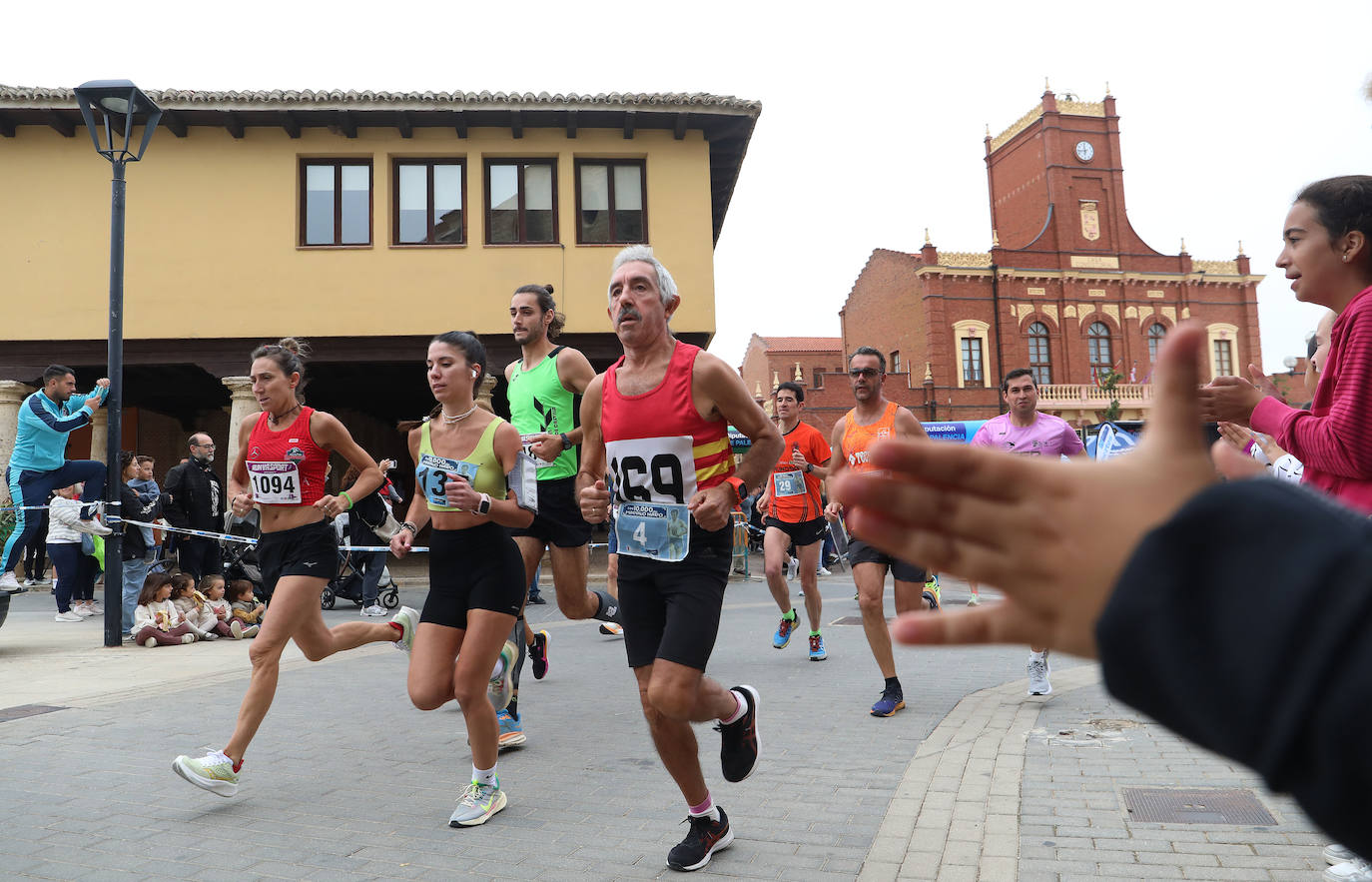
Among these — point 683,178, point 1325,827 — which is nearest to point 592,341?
point 683,178

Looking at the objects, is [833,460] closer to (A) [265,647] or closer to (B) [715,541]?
(B) [715,541]

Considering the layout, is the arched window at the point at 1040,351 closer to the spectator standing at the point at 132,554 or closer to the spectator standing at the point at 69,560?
the spectator standing at the point at 69,560

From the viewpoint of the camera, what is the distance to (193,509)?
11.9 meters

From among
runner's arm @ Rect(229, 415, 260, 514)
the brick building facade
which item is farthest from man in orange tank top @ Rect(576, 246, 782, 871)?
the brick building facade

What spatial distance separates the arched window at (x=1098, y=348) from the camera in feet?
156

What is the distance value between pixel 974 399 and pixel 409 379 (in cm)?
3055

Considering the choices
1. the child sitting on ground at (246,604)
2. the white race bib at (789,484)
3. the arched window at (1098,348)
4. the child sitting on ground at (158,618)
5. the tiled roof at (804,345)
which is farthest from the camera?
the tiled roof at (804,345)

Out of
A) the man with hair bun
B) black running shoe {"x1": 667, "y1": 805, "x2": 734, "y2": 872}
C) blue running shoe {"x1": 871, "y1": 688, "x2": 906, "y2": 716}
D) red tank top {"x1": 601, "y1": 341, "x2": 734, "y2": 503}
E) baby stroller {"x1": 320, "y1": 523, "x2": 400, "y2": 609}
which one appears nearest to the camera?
black running shoe {"x1": 667, "y1": 805, "x2": 734, "y2": 872}

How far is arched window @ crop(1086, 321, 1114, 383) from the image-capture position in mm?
47625

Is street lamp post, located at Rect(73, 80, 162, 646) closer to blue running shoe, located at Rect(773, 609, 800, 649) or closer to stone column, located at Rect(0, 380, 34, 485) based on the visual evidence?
blue running shoe, located at Rect(773, 609, 800, 649)

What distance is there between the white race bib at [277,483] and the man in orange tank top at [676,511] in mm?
1928

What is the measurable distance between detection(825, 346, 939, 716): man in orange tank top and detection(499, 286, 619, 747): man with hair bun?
1.74 metres

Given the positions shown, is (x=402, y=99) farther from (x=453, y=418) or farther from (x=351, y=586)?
(x=453, y=418)

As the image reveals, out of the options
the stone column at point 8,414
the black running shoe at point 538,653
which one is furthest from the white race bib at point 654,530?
the stone column at point 8,414
